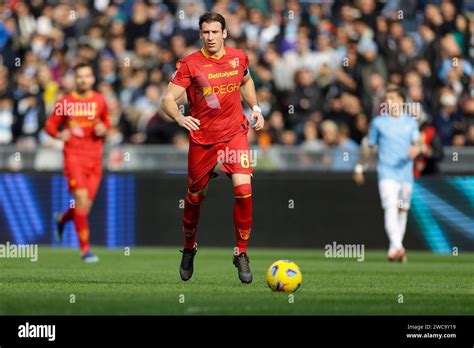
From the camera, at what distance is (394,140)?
66.6 ft

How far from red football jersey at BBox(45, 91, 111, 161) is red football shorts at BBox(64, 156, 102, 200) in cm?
7

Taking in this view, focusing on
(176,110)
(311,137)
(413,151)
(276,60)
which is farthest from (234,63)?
(276,60)

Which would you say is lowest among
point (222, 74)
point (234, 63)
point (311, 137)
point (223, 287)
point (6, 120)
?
point (223, 287)

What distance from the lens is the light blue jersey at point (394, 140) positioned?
800 inches

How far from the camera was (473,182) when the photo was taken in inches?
891

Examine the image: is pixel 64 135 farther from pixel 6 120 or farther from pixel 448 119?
pixel 448 119

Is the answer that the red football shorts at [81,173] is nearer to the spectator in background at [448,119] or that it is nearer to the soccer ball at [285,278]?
the soccer ball at [285,278]

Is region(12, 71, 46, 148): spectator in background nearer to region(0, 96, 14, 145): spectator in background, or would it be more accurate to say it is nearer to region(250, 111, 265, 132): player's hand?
region(0, 96, 14, 145): spectator in background

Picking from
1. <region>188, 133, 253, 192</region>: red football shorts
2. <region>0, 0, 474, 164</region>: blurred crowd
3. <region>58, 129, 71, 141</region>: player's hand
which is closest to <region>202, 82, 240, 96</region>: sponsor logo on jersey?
<region>188, 133, 253, 192</region>: red football shorts

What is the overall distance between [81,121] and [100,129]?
34 cm

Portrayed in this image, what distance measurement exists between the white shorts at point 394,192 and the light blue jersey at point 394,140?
0.08m

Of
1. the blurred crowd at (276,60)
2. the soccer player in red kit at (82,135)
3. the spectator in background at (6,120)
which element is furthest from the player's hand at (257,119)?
the spectator in background at (6,120)

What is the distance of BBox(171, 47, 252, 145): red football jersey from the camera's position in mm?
14430
